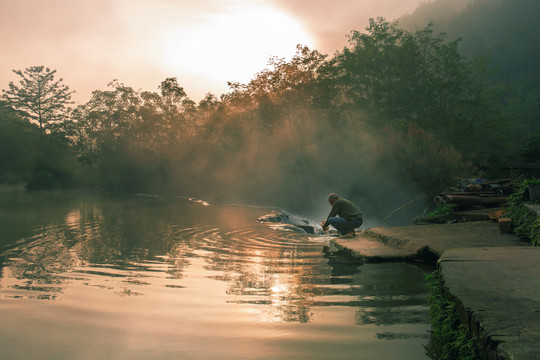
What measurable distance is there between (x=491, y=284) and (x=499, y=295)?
36 centimetres

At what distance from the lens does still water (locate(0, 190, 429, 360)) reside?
4.14 meters

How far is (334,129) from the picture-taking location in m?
37.6

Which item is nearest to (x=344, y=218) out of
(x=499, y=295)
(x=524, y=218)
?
(x=524, y=218)

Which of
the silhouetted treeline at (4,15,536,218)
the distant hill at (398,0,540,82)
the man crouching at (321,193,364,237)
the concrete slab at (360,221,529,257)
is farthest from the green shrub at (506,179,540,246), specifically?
the distant hill at (398,0,540,82)

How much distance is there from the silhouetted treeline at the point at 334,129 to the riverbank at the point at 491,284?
615 inches

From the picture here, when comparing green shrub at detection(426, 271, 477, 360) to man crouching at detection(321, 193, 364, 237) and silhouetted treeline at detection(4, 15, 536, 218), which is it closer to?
man crouching at detection(321, 193, 364, 237)

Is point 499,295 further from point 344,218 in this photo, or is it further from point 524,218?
point 344,218

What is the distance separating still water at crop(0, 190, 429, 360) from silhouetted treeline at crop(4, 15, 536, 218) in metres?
16.5

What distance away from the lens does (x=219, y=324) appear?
4.84 meters

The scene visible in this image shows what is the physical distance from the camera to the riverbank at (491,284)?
301 centimetres

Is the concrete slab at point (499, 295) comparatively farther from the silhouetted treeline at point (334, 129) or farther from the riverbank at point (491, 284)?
the silhouetted treeline at point (334, 129)

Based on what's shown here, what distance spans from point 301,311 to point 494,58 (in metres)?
91.8

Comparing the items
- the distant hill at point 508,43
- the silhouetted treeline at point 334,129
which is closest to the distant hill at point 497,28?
the distant hill at point 508,43

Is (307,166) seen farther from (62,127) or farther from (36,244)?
(62,127)
